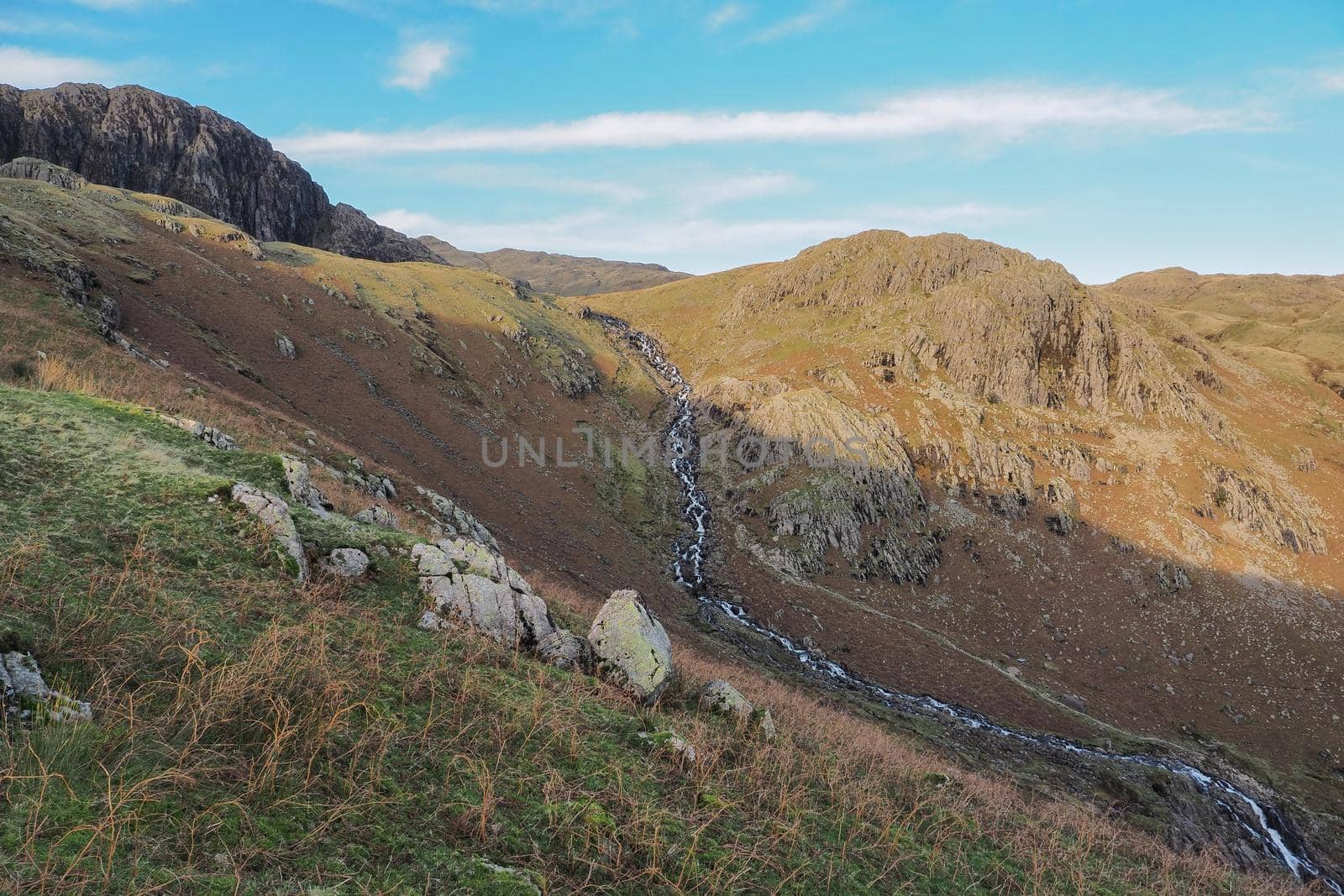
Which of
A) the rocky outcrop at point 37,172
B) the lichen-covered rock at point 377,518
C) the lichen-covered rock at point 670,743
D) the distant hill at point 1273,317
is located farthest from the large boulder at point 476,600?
the distant hill at point 1273,317

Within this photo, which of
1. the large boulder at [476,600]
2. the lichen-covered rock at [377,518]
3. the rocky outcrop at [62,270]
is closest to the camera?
the large boulder at [476,600]

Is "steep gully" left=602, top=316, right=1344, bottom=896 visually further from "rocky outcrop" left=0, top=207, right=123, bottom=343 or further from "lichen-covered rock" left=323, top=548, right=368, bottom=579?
"rocky outcrop" left=0, top=207, right=123, bottom=343

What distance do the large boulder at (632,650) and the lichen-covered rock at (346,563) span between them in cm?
371

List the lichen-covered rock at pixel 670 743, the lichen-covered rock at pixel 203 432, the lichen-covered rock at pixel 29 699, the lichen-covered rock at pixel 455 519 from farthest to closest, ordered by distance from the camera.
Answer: the lichen-covered rock at pixel 455 519 → the lichen-covered rock at pixel 203 432 → the lichen-covered rock at pixel 670 743 → the lichen-covered rock at pixel 29 699

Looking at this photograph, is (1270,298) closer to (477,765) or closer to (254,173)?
(477,765)

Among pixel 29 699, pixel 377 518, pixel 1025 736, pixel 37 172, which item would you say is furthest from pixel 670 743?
pixel 37 172

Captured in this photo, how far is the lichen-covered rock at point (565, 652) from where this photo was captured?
8797mm

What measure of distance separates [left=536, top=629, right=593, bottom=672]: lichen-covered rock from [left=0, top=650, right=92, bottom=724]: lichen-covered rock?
17.6 ft

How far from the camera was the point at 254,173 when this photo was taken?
312ft

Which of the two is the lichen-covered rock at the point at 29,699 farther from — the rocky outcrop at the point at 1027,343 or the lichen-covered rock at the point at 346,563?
the rocky outcrop at the point at 1027,343

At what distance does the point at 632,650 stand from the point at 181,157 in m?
118

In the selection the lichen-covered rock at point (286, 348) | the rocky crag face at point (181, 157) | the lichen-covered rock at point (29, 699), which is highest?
the rocky crag face at point (181, 157)

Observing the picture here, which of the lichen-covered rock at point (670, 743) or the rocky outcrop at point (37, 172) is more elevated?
the rocky outcrop at point (37, 172)

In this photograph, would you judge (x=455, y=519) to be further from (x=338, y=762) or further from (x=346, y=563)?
(x=338, y=762)
